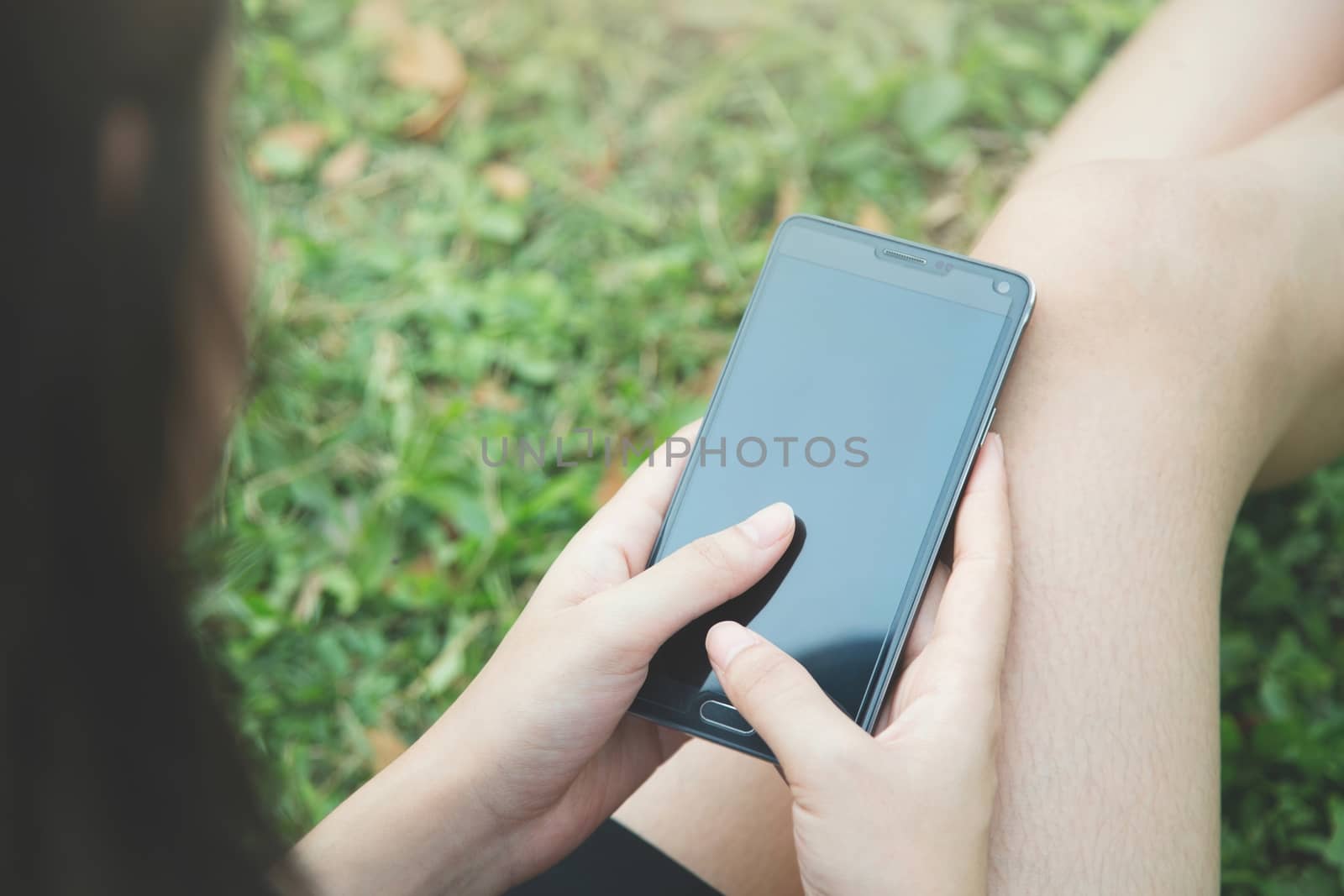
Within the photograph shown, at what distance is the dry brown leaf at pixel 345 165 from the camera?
2.27m

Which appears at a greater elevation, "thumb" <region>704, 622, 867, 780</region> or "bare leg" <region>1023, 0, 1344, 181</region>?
"bare leg" <region>1023, 0, 1344, 181</region>

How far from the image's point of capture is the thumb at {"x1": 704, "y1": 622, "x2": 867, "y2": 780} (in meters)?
0.90

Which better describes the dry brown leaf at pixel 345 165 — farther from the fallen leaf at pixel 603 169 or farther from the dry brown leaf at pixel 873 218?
the dry brown leaf at pixel 873 218

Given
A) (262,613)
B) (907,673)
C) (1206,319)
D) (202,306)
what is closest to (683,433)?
(907,673)

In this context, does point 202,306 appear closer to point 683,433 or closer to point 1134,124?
point 683,433

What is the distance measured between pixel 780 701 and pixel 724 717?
19 cm

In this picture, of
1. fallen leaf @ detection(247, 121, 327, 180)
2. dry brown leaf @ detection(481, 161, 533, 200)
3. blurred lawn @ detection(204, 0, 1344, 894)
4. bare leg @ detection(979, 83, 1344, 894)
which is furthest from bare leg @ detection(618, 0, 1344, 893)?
fallen leaf @ detection(247, 121, 327, 180)

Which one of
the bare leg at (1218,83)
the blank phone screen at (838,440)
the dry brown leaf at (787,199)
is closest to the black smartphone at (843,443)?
the blank phone screen at (838,440)

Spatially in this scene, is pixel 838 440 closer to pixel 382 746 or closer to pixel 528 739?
pixel 528 739

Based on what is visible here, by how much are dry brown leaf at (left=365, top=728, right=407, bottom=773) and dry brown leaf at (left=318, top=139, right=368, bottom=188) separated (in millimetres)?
1248

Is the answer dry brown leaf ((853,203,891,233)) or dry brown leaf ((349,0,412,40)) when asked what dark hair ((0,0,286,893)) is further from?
dry brown leaf ((349,0,412,40))

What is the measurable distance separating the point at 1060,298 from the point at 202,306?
0.99m

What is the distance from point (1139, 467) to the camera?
1.13 m

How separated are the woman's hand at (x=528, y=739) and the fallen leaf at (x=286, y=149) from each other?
1.54 meters
